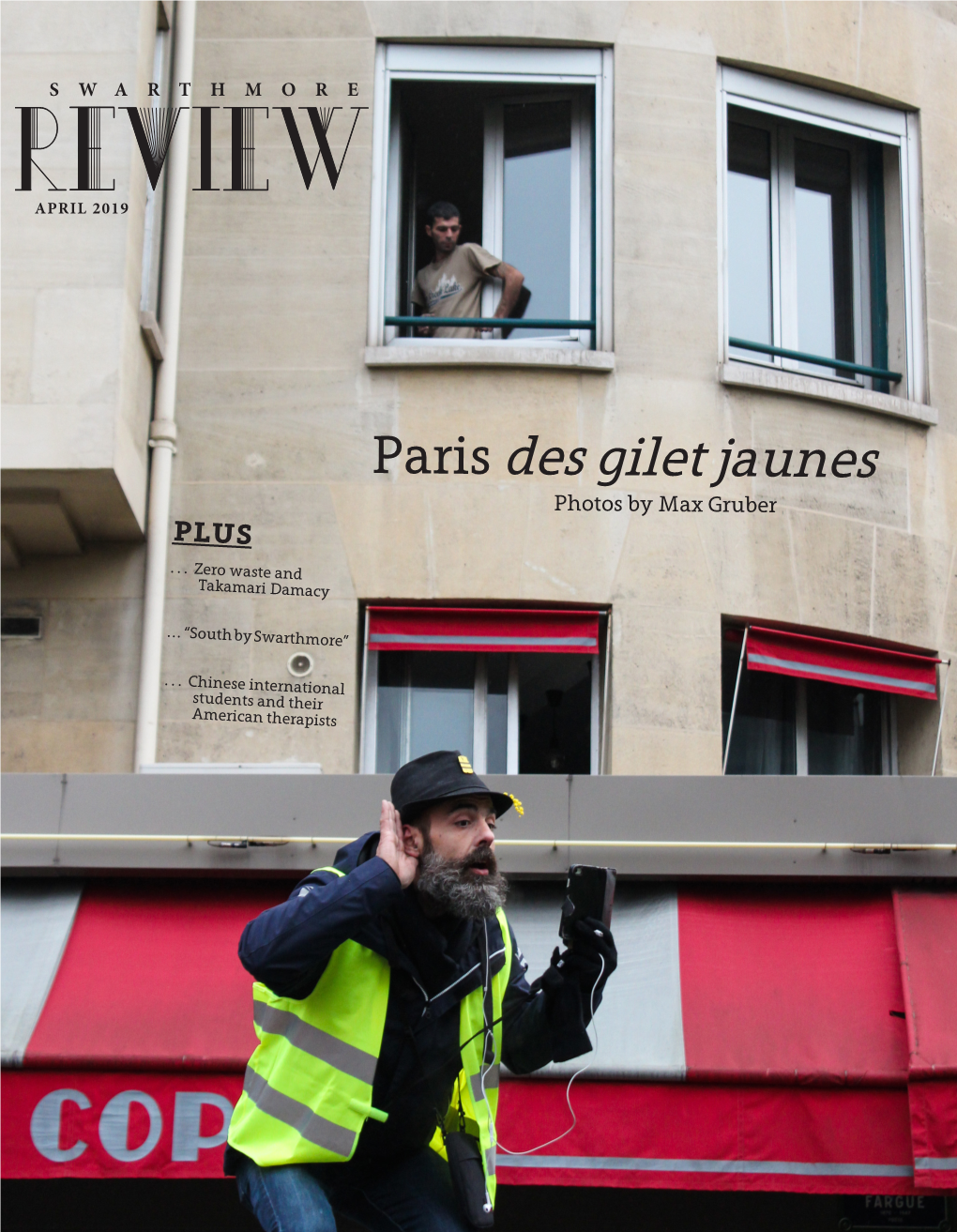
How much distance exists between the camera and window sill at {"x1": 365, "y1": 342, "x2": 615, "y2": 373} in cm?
931

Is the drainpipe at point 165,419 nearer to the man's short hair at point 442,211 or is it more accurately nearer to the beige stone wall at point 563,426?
the beige stone wall at point 563,426

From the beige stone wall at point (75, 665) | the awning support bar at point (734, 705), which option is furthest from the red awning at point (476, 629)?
the beige stone wall at point (75, 665)

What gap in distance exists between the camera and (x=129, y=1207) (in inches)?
356

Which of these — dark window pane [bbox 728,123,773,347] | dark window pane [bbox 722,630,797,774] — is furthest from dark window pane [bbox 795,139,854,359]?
dark window pane [bbox 722,630,797,774]

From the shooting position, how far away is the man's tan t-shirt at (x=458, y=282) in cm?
979

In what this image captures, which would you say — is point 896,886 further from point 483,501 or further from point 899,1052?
point 483,501

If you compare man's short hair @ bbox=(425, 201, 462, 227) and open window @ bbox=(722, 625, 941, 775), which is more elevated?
man's short hair @ bbox=(425, 201, 462, 227)

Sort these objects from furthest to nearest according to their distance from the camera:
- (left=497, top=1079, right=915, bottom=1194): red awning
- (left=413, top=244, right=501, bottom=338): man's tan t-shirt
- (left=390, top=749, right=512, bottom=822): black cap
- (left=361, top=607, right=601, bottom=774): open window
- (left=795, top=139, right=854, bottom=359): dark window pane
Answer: (left=795, top=139, right=854, bottom=359): dark window pane
(left=413, top=244, right=501, bottom=338): man's tan t-shirt
(left=361, top=607, right=601, bottom=774): open window
(left=497, top=1079, right=915, bottom=1194): red awning
(left=390, top=749, right=512, bottom=822): black cap

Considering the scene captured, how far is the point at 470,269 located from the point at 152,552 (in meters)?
2.60

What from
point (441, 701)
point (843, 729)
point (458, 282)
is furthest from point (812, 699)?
point (458, 282)

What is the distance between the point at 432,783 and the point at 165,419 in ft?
16.6

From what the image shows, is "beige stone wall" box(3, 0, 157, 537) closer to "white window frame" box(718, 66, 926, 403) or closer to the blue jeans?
"white window frame" box(718, 66, 926, 403)

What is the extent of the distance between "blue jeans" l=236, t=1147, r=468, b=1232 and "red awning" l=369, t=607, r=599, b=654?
4.71 m

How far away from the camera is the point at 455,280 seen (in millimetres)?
9820
